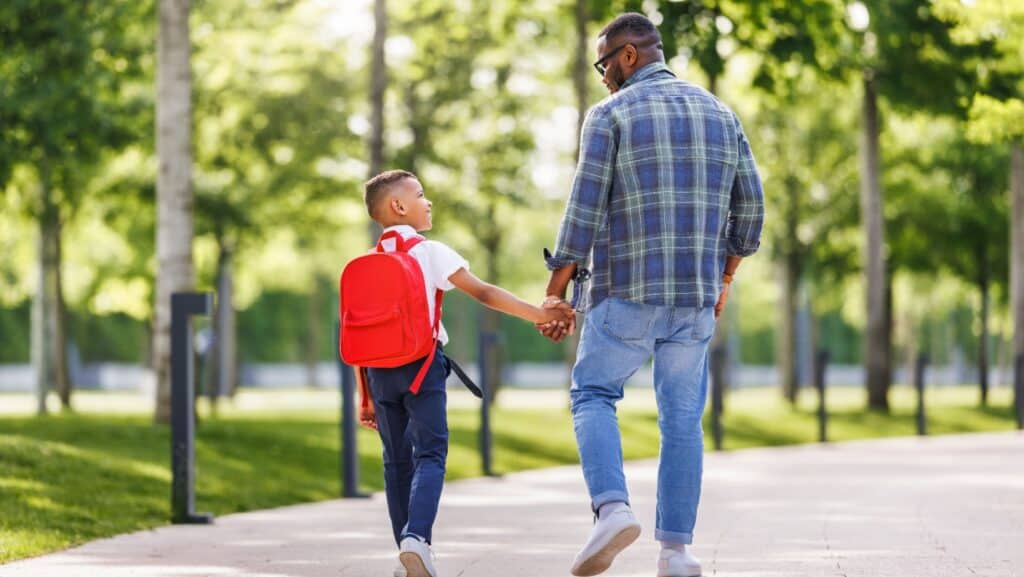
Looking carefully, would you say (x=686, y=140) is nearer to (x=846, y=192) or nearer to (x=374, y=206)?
(x=374, y=206)

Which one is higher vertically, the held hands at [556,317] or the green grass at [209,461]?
the held hands at [556,317]

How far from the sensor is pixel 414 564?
574cm

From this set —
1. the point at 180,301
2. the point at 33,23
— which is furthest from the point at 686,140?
the point at 33,23

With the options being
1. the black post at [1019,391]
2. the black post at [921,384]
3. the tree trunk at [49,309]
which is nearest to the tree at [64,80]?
the tree trunk at [49,309]

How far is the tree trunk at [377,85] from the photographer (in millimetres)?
19578

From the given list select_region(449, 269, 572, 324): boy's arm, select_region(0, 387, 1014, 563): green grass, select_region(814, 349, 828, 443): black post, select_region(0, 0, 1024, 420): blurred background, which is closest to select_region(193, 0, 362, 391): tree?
select_region(0, 0, 1024, 420): blurred background

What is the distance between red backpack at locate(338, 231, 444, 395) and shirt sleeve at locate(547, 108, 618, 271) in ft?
1.81

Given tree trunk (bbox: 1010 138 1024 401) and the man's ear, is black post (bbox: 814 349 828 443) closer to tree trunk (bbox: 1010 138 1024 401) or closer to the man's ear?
tree trunk (bbox: 1010 138 1024 401)

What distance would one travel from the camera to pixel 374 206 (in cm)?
607

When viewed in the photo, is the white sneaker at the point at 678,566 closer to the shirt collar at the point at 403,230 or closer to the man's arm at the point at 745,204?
the man's arm at the point at 745,204

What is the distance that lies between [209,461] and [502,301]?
7.48 meters

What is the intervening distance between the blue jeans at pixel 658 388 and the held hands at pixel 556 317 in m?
0.09

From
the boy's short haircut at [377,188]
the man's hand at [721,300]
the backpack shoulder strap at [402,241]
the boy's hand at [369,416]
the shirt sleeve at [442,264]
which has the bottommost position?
the boy's hand at [369,416]

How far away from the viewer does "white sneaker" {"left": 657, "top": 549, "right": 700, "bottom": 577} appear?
18.5ft
